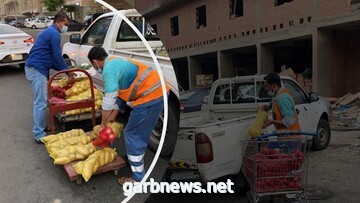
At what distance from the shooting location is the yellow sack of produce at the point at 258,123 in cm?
136

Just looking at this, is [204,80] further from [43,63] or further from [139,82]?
[43,63]

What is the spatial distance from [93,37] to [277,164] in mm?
1010

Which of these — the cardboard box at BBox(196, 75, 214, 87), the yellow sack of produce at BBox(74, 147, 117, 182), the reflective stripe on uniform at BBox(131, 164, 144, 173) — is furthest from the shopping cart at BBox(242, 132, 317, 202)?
the yellow sack of produce at BBox(74, 147, 117, 182)

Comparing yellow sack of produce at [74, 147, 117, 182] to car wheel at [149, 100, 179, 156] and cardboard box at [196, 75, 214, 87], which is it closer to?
car wheel at [149, 100, 179, 156]

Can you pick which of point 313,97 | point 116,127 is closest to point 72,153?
point 116,127

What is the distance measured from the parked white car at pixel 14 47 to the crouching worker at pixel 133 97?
0.22 meters

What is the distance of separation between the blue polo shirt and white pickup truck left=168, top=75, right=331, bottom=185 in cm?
45

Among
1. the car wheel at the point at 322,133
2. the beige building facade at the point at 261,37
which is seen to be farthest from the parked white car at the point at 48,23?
the car wheel at the point at 322,133

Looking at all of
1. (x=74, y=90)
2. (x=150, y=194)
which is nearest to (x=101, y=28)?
(x=74, y=90)

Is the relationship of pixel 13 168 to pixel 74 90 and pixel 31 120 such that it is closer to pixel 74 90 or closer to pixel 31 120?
pixel 31 120

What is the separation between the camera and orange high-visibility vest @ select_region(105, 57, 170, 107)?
120cm

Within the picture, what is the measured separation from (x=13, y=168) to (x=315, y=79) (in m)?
1.00

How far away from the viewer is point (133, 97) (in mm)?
1223

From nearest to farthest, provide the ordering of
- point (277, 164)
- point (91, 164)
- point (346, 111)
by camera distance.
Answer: point (91, 164)
point (346, 111)
point (277, 164)
